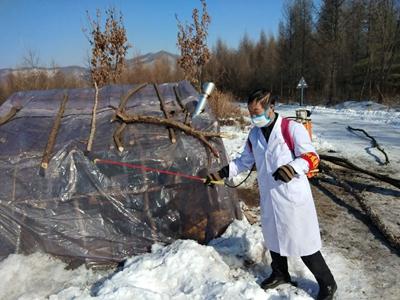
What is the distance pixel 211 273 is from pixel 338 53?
88.8ft

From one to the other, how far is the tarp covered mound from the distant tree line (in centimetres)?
1518

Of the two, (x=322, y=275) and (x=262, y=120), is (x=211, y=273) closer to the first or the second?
(x=322, y=275)

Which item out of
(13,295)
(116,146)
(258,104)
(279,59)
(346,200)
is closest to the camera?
(258,104)

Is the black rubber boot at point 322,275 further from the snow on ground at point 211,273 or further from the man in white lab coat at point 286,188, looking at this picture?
the snow on ground at point 211,273

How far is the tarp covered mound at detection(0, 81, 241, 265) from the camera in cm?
354

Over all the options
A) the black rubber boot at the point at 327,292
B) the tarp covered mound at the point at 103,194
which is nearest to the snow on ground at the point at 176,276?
the black rubber boot at the point at 327,292

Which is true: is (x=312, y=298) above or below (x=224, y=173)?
below

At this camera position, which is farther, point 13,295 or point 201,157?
point 201,157

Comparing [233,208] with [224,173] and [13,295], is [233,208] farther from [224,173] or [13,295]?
[13,295]

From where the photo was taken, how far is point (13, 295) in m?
3.08

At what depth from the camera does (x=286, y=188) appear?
261cm

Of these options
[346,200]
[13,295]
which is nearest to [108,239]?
[13,295]

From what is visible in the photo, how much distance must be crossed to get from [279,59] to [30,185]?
1348 inches

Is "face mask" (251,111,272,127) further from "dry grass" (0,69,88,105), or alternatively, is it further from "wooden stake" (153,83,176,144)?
"dry grass" (0,69,88,105)
